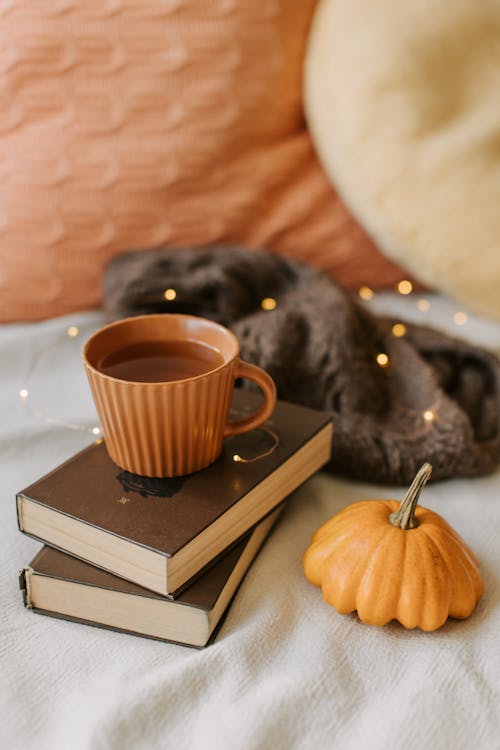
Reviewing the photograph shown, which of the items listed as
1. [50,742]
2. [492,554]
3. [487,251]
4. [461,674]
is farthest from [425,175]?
[50,742]

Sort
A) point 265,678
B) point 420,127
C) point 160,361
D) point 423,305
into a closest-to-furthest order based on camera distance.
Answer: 1. point 265,678
2. point 160,361
3. point 420,127
4. point 423,305

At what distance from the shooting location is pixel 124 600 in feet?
1.67

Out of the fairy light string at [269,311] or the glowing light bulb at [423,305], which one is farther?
the glowing light bulb at [423,305]

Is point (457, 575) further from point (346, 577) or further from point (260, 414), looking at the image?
point (260, 414)

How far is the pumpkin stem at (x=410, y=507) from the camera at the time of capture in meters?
0.52

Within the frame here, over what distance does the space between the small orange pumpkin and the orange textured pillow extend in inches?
19.9

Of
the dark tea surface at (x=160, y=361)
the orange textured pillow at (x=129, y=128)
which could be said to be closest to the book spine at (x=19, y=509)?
the dark tea surface at (x=160, y=361)

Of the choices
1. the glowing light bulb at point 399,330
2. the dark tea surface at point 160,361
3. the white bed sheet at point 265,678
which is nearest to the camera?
the white bed sheet at point 265,678

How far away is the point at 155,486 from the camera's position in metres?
0.55

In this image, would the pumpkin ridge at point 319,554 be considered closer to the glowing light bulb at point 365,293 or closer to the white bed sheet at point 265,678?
the white bed sheet at point 265,678

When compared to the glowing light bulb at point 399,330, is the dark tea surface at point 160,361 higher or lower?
higher

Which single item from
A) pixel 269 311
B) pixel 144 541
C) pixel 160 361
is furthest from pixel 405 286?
pixel 144 541

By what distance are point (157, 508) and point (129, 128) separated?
0.52 m

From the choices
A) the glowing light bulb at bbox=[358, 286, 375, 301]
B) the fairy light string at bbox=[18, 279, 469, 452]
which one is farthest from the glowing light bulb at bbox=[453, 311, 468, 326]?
the glowing light bulb at bbox=[358, 286, 375, 301]
